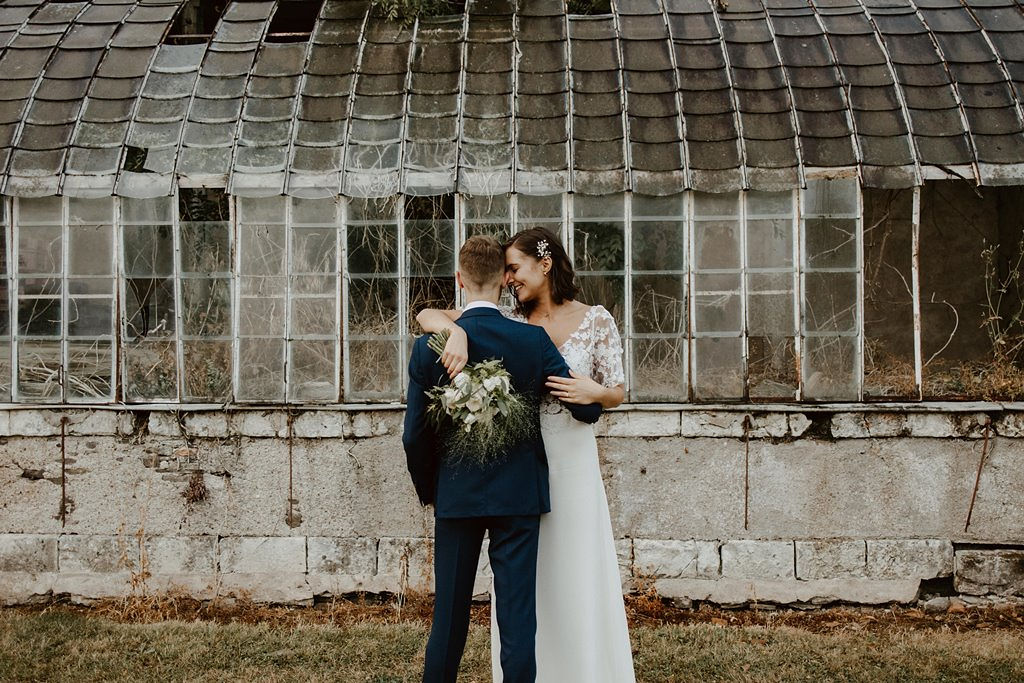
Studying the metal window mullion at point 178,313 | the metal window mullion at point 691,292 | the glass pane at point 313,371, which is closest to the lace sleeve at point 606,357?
the metal window mullion at point 691,292

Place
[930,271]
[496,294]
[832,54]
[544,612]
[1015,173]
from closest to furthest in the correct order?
[496,294], [544,612], [1015,173], [832,54], [930,271]

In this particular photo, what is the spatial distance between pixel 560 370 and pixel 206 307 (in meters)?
3.61

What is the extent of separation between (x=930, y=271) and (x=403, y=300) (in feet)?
17.8

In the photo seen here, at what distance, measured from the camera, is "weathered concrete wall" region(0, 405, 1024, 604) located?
611 centimetres

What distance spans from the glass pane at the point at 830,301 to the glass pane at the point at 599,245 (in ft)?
4.35

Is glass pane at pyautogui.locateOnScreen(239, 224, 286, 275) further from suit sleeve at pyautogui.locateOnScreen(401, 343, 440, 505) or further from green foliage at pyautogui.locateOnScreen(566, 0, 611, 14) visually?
suit sleeve at pyautogui.locateOnScreen(401, 343, 440, 505)

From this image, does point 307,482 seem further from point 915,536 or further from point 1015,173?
point 1015,173

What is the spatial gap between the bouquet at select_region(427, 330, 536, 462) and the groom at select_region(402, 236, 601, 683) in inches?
1.7

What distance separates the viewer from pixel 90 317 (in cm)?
633

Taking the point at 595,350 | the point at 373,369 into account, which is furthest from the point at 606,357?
the point at 373,369

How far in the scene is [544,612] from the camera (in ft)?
12.7

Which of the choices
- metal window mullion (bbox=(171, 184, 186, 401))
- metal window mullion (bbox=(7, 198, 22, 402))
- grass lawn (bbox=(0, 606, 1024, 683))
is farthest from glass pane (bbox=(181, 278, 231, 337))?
grass lawn (bbox=(0, 606, 1024, 683))

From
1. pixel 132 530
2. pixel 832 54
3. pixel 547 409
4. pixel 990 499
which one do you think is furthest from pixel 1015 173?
pixel 132 530

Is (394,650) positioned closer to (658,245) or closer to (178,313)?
(178,313)
